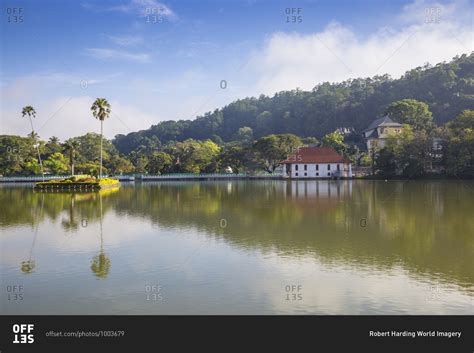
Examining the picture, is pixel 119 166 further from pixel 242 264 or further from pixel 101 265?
pixel 242 264

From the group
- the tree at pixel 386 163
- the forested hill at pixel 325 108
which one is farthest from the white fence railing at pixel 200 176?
the forested hill at pixel 325 108

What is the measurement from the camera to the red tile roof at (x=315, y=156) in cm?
7262

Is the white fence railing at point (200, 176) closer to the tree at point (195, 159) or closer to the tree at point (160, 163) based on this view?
the tree at point (195, 159)

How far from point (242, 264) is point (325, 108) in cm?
10839

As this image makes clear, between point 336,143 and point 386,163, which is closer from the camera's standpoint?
point 386,163

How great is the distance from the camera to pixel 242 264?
1296 cm

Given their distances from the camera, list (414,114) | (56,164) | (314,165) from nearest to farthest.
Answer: (314,165) → (56,164) → (414,114)

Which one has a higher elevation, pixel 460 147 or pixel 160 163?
pixel 460 147

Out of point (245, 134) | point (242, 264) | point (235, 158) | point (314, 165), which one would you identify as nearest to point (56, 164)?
point (235, 158)

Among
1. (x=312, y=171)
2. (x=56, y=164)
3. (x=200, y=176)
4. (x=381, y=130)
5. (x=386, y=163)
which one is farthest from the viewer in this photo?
(x=381, y=130)

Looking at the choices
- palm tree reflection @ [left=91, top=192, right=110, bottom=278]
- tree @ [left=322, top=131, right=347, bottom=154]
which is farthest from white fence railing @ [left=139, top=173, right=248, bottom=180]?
palm tree reflection @ [left=91, top=192, right=110, bottom=278]
